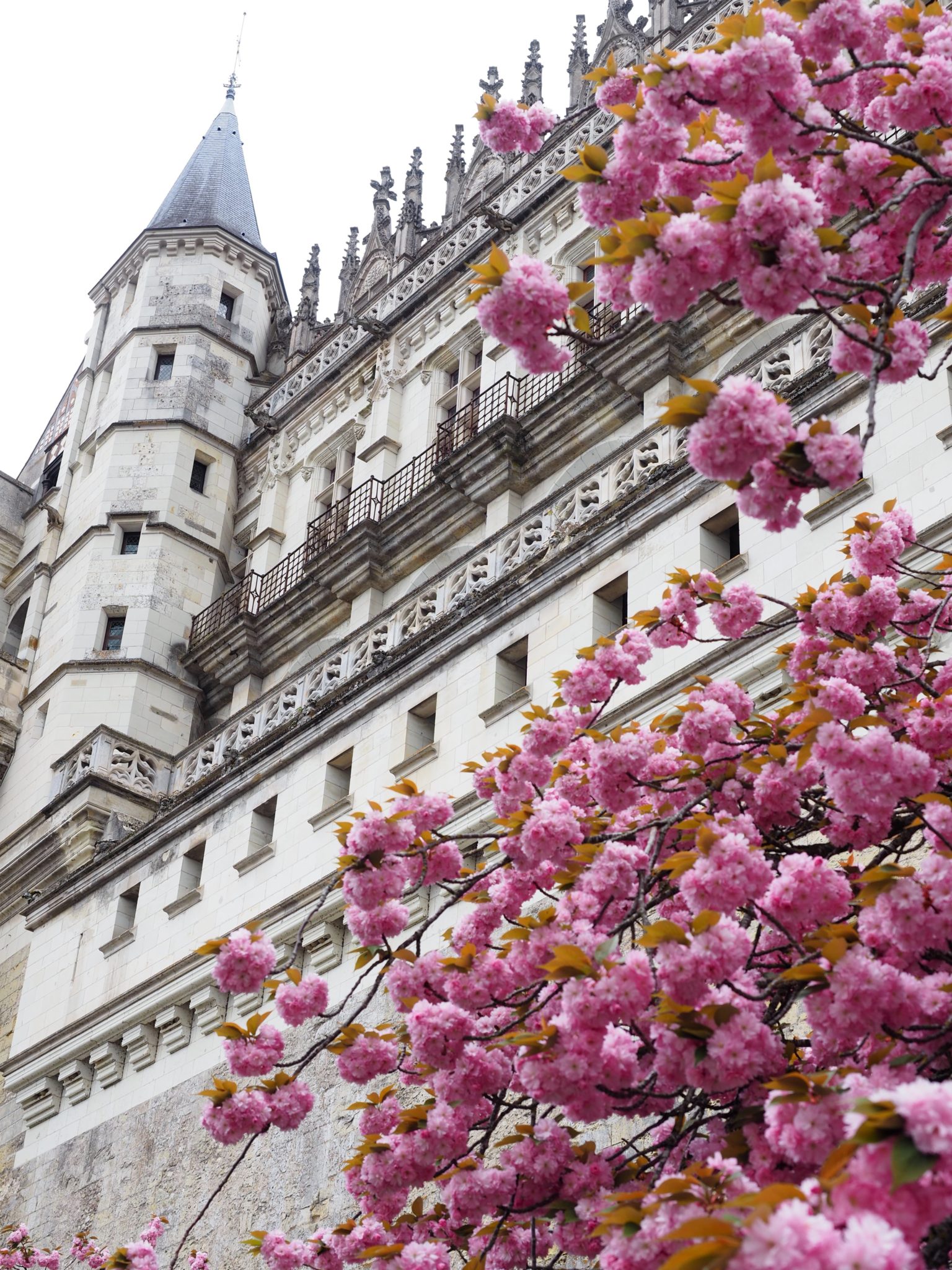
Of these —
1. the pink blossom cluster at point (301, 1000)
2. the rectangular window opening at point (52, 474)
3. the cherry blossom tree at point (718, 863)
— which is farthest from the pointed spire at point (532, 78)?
the pink blossom cluster at point (301, 1000)

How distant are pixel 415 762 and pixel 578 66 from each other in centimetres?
2035

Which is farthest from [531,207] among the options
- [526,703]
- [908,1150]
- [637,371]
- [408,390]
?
[908,1150]

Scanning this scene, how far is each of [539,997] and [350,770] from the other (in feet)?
39.9

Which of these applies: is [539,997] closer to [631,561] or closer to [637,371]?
[631,561]

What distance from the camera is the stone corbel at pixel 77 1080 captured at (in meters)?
24.1

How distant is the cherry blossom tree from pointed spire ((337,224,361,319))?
93.1ft

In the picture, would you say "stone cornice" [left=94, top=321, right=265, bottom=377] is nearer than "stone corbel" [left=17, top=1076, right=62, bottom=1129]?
No

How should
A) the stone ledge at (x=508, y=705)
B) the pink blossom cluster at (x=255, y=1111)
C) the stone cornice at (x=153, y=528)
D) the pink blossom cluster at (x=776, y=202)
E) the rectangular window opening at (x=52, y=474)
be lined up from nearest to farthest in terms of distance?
the pink blossom cluster at (x=776, y=202) < the pink blossom cluster at (x=255, y=1111) < the stone ledge at (x=508, y=705) < the stone cornice at (x=153, y=528) < the rectangular window opening at (x=52, y=474)

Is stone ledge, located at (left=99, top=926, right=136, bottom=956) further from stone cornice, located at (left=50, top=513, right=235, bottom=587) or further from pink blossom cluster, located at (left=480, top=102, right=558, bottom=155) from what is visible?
pink blossom cluster, located at (left=480, top=102, right=558, bottom=155)

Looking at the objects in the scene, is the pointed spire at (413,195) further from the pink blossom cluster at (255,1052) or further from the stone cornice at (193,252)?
the pink blossom cluster at (255,1052)

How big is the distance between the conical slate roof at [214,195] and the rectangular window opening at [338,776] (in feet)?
73.3

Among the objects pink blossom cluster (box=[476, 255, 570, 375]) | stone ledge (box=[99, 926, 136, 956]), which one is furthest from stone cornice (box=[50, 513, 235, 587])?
pink blossom cluster (box=[476, 255, 570, 375])

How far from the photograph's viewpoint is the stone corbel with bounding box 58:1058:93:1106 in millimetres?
24125

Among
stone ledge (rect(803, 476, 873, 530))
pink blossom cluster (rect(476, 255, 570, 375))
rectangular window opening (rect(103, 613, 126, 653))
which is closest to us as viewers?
pink blossom cluster (rect(476, 255, 570, 375))
